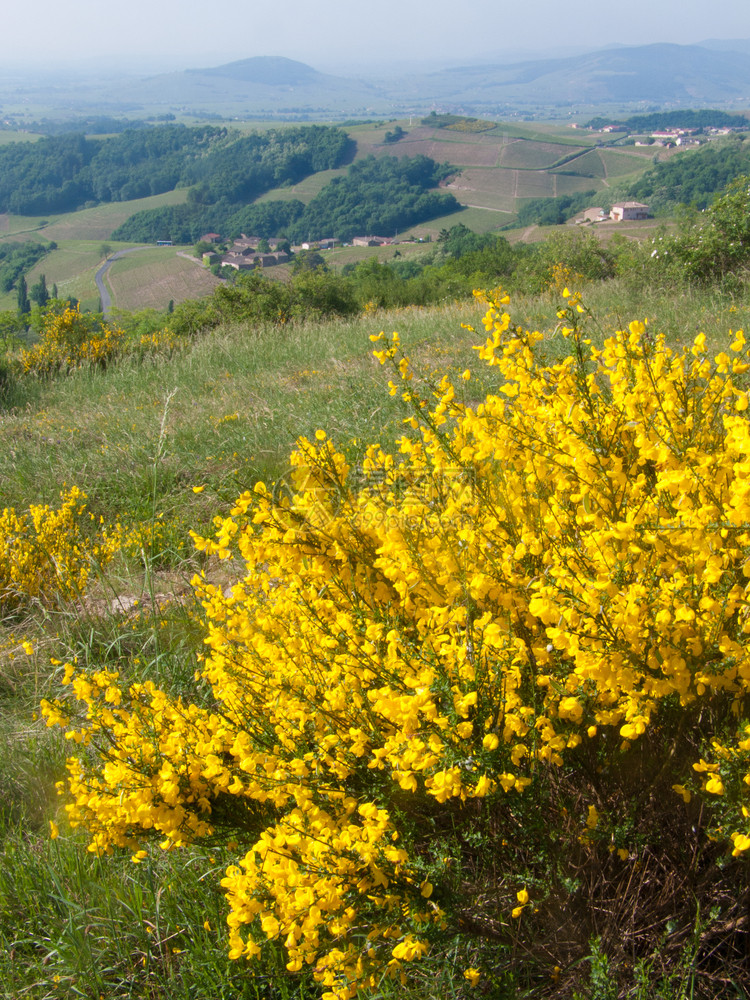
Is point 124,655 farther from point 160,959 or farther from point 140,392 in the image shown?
point 140,392

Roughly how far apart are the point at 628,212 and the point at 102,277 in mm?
46052

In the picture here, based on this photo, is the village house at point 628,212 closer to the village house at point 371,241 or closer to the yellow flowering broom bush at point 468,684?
the village house at point 371,241

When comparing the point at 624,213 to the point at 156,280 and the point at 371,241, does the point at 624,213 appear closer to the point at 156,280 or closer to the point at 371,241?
the point at 371,241

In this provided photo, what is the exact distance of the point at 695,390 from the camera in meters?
1.91

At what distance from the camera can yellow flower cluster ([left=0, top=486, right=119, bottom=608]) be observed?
3949 millimetres

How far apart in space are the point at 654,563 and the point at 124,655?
2.56 metres

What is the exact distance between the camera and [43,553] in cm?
415

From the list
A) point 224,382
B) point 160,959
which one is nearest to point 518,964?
A: point 160,959

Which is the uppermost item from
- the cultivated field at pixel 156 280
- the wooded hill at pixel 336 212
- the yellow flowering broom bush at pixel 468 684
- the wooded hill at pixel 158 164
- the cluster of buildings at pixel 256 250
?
the wooded hill at pixel 158 164

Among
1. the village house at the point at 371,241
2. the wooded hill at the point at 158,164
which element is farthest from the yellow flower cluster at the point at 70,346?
the wooded hill at the point at 158,164

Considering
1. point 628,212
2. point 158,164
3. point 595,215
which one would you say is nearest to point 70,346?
point 628,212

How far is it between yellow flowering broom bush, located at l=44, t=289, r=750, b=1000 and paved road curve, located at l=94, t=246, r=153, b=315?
4969cm

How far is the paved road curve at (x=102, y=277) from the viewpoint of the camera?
50.9 m

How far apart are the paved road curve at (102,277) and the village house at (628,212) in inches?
1411
